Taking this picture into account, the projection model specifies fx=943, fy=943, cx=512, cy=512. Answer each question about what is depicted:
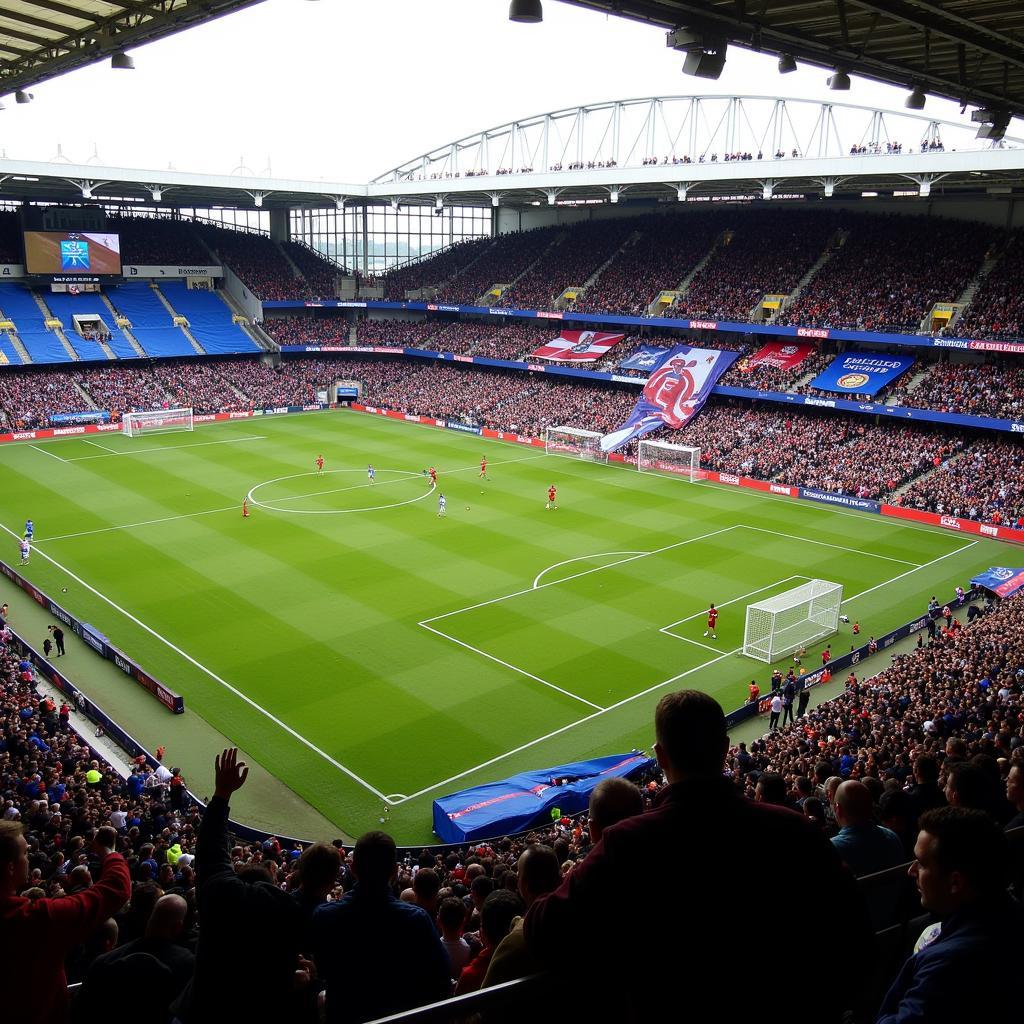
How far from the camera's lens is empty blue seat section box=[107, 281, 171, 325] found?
76.0m

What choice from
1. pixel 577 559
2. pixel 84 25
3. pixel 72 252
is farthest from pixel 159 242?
pixel 84 25

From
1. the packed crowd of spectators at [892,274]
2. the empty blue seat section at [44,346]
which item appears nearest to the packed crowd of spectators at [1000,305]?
the packed crowd of spectators at [892,274]

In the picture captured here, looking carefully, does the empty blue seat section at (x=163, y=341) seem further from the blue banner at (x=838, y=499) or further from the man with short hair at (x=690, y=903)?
the man with short hair at (x=690, y=903)

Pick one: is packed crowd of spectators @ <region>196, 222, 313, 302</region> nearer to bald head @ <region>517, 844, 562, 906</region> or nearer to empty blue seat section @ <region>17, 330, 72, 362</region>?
empty blue seat section @ <region>17, 330, 72, 362</region>

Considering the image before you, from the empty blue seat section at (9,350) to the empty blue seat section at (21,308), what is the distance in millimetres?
1189

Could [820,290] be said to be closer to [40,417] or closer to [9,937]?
[40,417]

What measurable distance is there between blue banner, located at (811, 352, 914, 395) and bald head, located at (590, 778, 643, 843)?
53063mm

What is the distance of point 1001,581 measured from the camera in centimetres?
3288

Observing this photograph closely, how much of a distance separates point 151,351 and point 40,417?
40.5ft

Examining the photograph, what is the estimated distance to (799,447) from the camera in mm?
53281

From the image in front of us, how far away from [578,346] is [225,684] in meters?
49.0

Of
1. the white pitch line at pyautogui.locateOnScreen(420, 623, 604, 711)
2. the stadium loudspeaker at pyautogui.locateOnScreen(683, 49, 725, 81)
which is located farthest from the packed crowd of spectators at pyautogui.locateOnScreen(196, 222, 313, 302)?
the stadium loudspeaker at pyautogui.locateOnScreen(683, 49, 725, 81)

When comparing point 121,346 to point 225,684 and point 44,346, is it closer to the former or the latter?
point 44,346

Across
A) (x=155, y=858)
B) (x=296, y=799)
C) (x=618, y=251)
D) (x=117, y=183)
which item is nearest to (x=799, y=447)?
(x=618, y=251)
